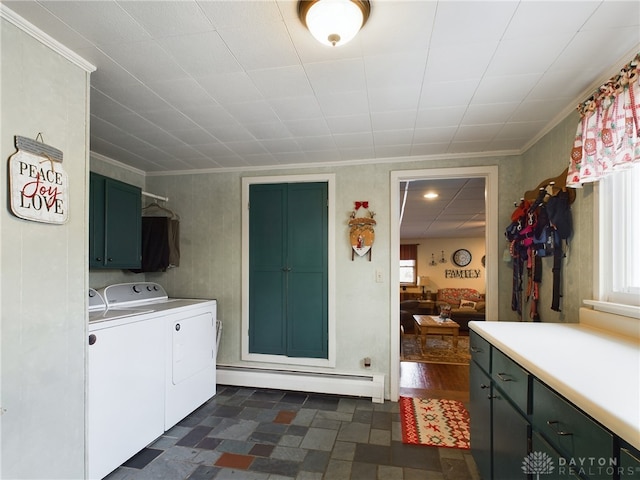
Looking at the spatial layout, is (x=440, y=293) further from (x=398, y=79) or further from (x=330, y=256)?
(x=398, y=79)

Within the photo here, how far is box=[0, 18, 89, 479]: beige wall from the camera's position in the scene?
1.27 meters

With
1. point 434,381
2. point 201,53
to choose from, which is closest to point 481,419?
point 434,381

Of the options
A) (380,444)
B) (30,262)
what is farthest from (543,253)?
(30,262)

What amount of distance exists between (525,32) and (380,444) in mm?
2558

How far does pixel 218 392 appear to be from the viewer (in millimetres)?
3283

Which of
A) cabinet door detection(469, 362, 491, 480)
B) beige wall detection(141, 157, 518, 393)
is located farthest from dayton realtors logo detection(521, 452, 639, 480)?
beige wall detection(141, 157, 518, 393)

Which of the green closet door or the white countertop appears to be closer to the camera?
the white countertop

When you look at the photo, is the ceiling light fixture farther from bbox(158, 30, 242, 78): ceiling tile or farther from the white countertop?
the white countertop

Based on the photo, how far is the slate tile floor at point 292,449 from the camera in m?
2.03

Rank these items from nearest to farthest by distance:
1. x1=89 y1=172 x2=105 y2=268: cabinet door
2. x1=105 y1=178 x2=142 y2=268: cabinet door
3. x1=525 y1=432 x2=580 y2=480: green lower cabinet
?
x1=525 y1=432 x2=580 y2=480: green lower cabinet < x1=89 y1=172 x2=105 y2=268: cabinet door < x1=105 y1=178 x2=142 y2=268: cabinet door

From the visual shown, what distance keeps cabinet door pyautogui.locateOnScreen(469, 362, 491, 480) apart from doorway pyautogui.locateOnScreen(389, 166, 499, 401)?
1.11 metres

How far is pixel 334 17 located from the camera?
1.20 meters

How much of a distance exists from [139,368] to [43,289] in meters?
1.06

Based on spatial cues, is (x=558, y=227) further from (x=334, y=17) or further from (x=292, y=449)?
(x=292, y=449)
